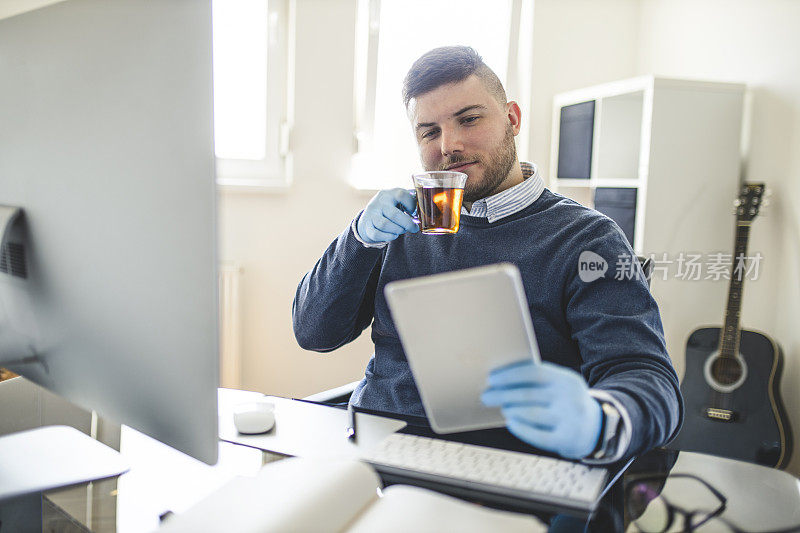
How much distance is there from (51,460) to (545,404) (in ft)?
1.92

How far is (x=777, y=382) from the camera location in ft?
7.28

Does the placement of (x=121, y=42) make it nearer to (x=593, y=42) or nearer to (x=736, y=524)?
(x=736, y=524)

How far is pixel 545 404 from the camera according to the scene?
2.15 feet

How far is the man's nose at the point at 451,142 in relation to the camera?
133 centimetres

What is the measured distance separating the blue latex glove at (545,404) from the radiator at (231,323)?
6.90 ft

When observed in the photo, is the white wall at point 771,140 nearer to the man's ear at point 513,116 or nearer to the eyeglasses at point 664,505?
the man's ear at point 513,116

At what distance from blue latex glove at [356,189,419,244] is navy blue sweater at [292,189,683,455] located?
3.7 inches

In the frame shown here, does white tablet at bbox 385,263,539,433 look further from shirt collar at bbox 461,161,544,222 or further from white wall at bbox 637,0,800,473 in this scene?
white wall at bbox 637,0,800,473

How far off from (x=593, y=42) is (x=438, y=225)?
2469 millimetres

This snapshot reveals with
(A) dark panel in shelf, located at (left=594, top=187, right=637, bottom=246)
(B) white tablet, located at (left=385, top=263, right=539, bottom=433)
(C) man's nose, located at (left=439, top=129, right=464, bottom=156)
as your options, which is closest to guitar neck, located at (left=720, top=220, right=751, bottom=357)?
(A) dark panel in shelf, located at (left=594, top=187, right=637, bottom=246)

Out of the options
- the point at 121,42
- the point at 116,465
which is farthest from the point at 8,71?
the point at 116,465

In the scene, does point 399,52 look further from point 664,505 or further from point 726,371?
point 664,505

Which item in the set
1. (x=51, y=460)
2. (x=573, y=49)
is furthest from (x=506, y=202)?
(x=573, y=49)

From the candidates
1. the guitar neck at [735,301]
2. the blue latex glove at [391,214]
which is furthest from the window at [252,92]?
the guitar neck at [735,301]
